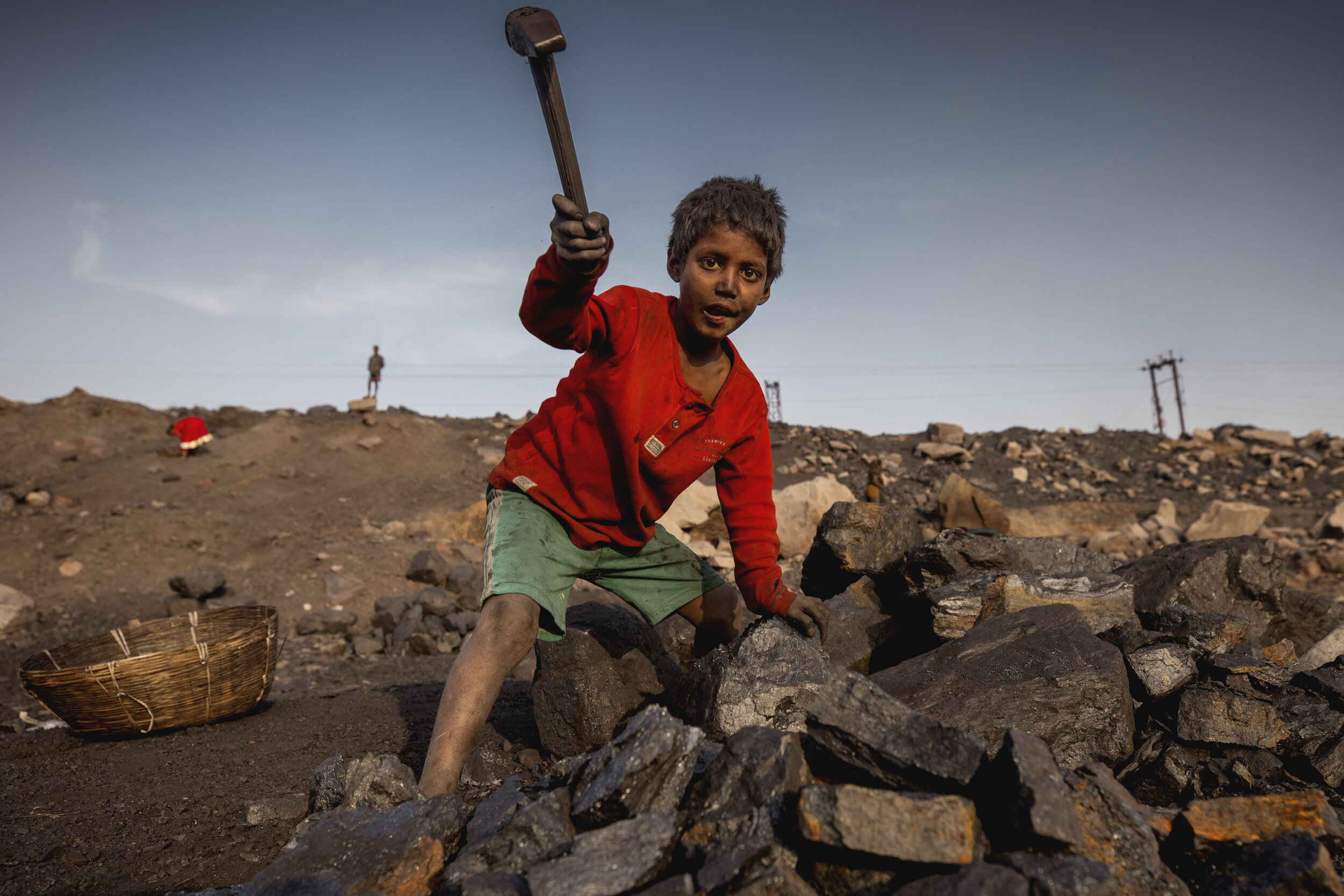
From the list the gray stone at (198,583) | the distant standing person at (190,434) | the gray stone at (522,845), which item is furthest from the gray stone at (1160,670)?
the distant standing person at (190,434)

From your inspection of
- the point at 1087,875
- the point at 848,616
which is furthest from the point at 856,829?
the point at 848,616

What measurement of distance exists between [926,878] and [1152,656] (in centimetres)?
179

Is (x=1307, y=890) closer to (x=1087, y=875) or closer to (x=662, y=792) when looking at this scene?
(x=1087, y=875)

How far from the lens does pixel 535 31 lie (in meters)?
1.96

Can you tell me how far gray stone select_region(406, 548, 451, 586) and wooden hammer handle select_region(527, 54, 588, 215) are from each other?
6.62m

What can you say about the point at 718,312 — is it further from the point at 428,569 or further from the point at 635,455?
the point at 428,569

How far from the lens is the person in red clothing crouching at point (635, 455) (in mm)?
2387

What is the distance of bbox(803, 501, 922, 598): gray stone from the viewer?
4199 mm

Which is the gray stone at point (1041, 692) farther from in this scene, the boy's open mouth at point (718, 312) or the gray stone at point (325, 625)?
the gray stone at point (325, 625)

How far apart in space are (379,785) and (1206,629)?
10.6 ft

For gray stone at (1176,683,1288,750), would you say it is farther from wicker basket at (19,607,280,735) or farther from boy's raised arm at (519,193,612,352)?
wicker basket at (19,607,280,735)

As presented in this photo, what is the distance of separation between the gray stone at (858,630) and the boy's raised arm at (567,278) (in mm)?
1926

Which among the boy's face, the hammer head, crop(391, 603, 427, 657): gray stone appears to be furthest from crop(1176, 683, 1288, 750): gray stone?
crop(391, 603, 427, 657): gray stone

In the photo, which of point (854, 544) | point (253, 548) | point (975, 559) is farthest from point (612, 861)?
point (253, 548)
